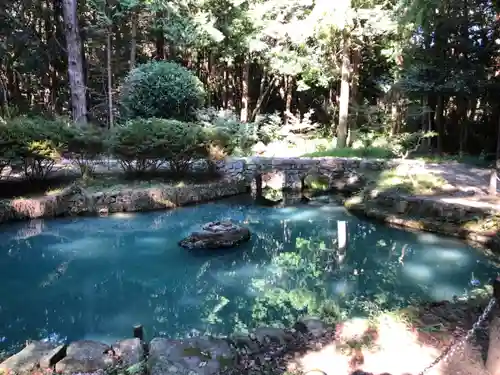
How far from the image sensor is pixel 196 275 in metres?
5.31

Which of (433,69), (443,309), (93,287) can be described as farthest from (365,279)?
(433,69)

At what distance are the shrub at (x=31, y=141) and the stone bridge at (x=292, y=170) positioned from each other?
337 centimetres

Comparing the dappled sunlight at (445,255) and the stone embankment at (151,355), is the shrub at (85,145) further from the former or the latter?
the dappled sunlight at (445,255)

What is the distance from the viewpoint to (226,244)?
6.17 metres

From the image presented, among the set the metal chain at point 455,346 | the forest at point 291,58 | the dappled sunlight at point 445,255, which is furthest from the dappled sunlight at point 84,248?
the metal chain at point 455,346

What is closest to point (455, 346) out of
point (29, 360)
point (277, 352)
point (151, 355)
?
point (277, 352)

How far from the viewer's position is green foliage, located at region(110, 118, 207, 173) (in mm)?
8094

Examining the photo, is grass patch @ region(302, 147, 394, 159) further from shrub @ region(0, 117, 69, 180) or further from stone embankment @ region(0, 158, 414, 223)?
shrub @ region(0, 117, 69, 180)

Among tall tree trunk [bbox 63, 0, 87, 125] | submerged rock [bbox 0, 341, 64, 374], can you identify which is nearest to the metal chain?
submerged rock [bbox 0, 341, 64, 374]

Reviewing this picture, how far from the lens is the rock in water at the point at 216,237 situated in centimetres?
610

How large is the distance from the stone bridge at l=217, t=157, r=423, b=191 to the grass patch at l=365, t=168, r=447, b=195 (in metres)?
0.84

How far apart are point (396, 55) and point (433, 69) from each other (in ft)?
7.26

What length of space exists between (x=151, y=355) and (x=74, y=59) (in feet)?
33.0

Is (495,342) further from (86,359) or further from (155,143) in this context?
(155,143)
